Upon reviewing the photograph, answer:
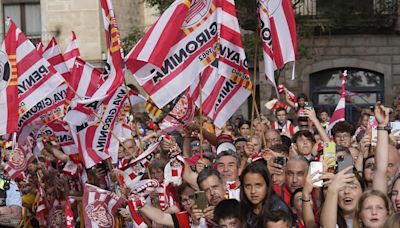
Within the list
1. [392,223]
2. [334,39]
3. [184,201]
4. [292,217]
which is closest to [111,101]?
[184,201]

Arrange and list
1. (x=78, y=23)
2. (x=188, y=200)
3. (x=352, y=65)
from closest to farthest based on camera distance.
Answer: (x=188, y=200), (x=352, y=65), (x=78, y=23)

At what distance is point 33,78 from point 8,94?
20.1 inches

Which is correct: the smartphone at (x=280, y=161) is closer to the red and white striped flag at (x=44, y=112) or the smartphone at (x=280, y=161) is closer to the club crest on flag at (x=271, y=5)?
the club crest on flag at (x=271, y=5)

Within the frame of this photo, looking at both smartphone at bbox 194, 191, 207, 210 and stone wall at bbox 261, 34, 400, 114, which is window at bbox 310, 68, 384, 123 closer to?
stone wall at bbox 261, 34, 400, 114

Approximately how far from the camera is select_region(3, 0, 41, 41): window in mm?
31938

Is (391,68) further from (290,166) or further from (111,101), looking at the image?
(290,166)

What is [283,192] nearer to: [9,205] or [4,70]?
[9,205]

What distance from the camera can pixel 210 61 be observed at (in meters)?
10.0

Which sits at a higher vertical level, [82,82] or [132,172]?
[82,82]

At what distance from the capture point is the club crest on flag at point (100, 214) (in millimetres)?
9805

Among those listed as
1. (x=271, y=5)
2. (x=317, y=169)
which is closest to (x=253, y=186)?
(x=317, y=169)

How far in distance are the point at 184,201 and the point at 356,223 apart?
207cm

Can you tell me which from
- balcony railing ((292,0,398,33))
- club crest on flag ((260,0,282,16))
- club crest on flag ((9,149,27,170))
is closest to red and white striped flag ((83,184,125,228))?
club crest on flag ((260,0,282,16))

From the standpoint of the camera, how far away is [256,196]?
7352 mm
